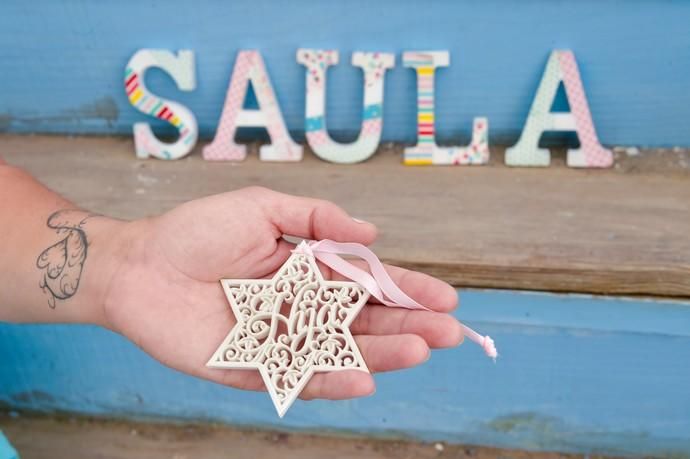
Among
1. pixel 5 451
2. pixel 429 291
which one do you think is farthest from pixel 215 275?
pixel 5 451

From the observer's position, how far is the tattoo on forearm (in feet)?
4.04

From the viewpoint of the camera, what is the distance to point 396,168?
171cm

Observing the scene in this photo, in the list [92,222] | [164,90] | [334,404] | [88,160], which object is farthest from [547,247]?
[88,160]

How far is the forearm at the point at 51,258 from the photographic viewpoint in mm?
1219

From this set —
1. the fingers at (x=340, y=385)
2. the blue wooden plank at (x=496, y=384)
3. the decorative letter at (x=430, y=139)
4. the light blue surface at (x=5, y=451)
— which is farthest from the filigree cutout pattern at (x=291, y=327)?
the decorative letter at (x=430, y=139)

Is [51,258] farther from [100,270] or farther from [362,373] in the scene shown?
[362,373]

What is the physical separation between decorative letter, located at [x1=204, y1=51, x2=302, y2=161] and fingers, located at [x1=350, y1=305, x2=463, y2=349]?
0.73 meters

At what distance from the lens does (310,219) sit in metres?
1.12

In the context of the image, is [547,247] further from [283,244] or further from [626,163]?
[283,244]

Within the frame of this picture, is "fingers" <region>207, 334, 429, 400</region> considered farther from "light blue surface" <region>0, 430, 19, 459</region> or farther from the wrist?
"light blue surface" <region>0, 430, 19, 459</region>

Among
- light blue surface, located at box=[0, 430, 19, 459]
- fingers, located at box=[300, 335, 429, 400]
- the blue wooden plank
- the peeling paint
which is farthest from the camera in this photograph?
the peeling paint

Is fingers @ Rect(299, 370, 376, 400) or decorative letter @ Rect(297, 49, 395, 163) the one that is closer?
fingers @ Rect(299, 370, 376, 400)

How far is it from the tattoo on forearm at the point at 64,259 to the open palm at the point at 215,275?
0.10 metres

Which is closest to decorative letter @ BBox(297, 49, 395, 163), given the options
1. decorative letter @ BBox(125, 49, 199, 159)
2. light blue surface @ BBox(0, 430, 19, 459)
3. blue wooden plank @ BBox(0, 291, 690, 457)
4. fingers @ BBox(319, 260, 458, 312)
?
decorative letter @ BBox(125, 49, 199, 159)
